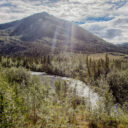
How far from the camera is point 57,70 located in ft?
271

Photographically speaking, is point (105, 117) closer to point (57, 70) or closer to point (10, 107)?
point (10, 107)

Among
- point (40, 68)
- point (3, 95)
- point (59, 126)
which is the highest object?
point (3, 95)

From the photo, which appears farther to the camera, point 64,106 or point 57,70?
point 57,70

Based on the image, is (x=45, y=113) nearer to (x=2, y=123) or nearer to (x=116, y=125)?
(x=2, y=123)

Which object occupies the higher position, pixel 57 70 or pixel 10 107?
pixel 10 107

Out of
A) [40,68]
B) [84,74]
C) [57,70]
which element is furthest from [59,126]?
[40,68]

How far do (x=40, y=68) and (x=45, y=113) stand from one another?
8429 centimetres

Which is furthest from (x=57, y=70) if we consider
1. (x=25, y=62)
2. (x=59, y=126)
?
(x=59, y=126)

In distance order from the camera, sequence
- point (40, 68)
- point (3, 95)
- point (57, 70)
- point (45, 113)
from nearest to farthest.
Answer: point (3, 95) → point (45, 113) → point (57, 70) → point (40, 68)

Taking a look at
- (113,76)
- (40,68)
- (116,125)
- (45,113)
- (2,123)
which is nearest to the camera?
(2,123)

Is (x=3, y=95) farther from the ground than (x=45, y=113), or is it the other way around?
(x=3, y=95)

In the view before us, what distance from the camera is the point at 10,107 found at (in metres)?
7.50

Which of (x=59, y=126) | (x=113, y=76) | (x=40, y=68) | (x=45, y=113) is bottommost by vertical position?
(x=40, y=68)

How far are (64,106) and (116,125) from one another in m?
5.95
